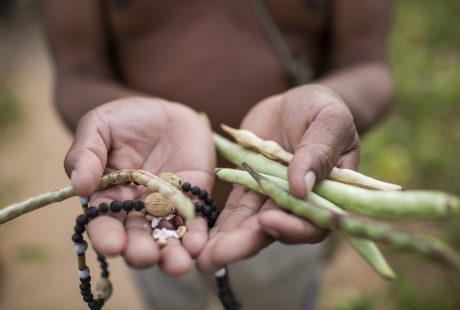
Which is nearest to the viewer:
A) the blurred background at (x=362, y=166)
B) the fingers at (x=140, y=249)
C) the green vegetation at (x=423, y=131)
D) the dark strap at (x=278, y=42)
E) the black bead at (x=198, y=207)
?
the fingers at (x=140, y=249)

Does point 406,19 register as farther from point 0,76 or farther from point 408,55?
point 0,76

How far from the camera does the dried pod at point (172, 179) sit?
4.08ft

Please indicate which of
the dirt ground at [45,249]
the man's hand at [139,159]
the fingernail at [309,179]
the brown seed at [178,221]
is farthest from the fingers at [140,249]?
the dirt ground at [45,249]

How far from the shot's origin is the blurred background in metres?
2.68

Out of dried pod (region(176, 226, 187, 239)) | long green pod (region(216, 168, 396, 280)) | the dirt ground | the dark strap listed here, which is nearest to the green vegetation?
the dirt ground

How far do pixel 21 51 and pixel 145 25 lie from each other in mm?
3686

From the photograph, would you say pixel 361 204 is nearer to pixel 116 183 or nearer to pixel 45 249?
pixel 116 183

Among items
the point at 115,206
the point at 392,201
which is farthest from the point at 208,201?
the point at 392,201

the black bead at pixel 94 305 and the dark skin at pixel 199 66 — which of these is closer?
the black bead at pixel 94 305

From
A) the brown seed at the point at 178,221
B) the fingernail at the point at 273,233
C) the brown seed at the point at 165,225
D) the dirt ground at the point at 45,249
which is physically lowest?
the dirt ground at the point at 45,249

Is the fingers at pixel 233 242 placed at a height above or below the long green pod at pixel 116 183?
below

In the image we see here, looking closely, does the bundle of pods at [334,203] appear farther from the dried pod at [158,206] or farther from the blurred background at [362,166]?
the blurred background at [362,166]

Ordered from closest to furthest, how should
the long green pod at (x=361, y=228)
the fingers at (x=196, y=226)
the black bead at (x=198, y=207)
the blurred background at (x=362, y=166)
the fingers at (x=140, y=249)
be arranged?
the long green pod at (x=361, y=228) < the fingers at (x=140, y=249) < the fingers at (x=196, y=226) < the black bead at (x=198, y=207) < the blurred background at (x=362, y=166)

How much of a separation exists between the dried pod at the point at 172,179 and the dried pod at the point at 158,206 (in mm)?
44
